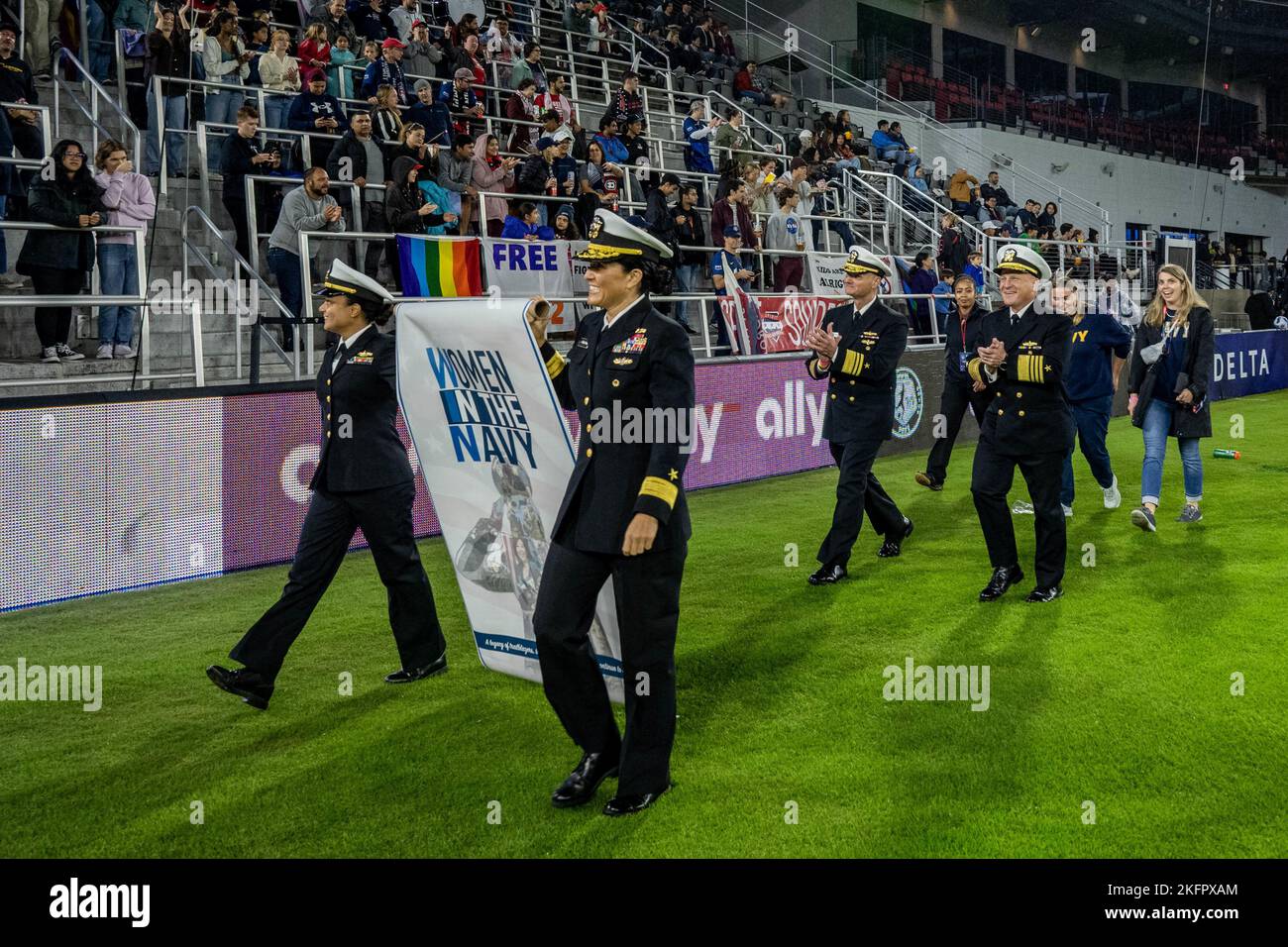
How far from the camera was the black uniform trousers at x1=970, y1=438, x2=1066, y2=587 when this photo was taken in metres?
7.56

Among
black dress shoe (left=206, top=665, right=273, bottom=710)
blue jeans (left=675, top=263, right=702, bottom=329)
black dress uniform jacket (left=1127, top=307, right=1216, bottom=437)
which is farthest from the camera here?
blue jeans (left=675, top=263, right=702, bottom=329)

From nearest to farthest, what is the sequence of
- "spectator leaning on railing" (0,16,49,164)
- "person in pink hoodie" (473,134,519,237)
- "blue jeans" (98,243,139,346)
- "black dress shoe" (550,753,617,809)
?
"black dress shoe" (550,753,617,809)
"blue jeans" (98,243,139,346)
"spectator leaning on railing" (0,16,49,164)
"person in pink hoodie" (473,134,519,237)

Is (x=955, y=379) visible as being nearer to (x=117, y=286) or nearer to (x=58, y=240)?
(x=117, y=286)

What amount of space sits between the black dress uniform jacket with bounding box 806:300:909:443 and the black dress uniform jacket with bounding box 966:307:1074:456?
2.91 feet

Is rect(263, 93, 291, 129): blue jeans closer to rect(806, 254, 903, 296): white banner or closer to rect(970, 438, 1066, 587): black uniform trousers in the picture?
rect(806, 254, 903, 296): white banner

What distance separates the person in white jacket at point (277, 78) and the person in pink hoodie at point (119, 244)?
3.10 m

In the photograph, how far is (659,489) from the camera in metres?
4.46

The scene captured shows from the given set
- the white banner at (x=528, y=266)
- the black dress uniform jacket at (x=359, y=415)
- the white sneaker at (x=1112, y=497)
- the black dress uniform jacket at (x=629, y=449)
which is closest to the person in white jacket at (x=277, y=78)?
the white banner at (x=528, y=266)

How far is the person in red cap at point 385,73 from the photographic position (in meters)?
14.8

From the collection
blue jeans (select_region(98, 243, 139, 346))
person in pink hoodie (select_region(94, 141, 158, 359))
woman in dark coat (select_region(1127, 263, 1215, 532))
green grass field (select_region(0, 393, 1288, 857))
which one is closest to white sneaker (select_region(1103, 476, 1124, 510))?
woman in dark coat (select_region(1127, 263, 1215, 532))

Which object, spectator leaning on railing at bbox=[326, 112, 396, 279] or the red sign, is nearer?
spectator leaning on railing at bbox=[326, 112, 396, 279]

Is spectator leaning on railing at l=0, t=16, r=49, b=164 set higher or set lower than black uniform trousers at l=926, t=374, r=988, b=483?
higher

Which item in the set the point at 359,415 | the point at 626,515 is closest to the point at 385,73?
the point at 359,415

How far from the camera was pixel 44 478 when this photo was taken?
26.3 feet
